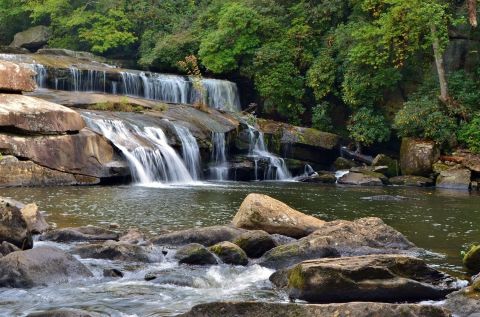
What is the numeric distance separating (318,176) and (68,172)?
10.9 m

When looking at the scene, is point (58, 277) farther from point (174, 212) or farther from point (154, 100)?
point (154, 100)

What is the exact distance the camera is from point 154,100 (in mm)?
31562

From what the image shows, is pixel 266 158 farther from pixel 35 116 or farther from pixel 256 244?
pixel 256 244

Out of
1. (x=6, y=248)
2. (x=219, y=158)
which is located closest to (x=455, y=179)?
(x=219, y=158)

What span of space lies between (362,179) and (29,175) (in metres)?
13.2

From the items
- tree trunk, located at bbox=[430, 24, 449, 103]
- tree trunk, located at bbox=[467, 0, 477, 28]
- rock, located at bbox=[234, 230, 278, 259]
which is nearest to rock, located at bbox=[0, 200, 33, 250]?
rock, located at bbox=[234, 230, 278, 259]

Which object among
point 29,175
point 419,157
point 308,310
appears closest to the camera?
point 308,310

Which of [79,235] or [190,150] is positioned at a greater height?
[190,150]

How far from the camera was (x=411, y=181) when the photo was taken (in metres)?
27.5

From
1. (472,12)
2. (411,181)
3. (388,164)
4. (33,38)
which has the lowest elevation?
(411,181)

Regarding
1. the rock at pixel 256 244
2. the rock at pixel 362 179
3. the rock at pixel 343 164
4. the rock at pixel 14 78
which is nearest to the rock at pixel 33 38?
the rock at pixel 14 78

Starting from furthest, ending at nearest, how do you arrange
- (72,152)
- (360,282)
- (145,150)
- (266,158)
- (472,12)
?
(266,158)
(472,12)
(145,150)
(72,152)
(360,282)

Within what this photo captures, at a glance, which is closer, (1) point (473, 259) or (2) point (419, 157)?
(1) point (473, 259)

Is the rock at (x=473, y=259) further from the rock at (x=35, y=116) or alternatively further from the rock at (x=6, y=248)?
the rock at (x=35, y=116)
